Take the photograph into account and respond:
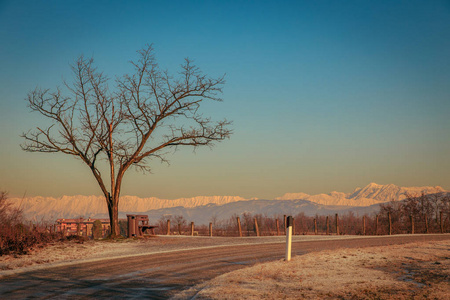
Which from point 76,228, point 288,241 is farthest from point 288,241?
point 76,228

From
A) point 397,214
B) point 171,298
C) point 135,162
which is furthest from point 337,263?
point 397,214

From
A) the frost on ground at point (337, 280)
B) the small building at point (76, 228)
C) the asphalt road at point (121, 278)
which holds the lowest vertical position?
the small building at point (76, 228)

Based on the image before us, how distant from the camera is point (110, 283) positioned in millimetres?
9234

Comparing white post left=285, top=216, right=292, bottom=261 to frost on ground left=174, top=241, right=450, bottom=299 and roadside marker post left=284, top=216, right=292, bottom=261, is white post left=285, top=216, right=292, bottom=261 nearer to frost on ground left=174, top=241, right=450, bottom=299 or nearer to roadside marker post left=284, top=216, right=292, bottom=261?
roadside marker post left=284, top=216, right=292, bottom=261

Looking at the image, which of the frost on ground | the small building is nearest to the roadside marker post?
the frost on ground

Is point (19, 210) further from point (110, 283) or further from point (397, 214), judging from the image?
point (397, 214)

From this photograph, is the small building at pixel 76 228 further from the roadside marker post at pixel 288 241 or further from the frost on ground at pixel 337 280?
the frost on ground at pixel 337 280

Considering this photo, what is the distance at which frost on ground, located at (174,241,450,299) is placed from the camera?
6.99 metres

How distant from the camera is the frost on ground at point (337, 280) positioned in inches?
275

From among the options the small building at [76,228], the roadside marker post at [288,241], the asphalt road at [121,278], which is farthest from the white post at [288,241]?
the small building at [76,228]

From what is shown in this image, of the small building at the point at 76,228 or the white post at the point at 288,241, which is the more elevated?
the white post at the point at 288,241

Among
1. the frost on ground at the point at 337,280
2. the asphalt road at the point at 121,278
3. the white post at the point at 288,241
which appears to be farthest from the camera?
the white post at the point at 288,241

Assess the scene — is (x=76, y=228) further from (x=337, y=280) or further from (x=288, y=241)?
(x=337, y=280)

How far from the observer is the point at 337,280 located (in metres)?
8.29
